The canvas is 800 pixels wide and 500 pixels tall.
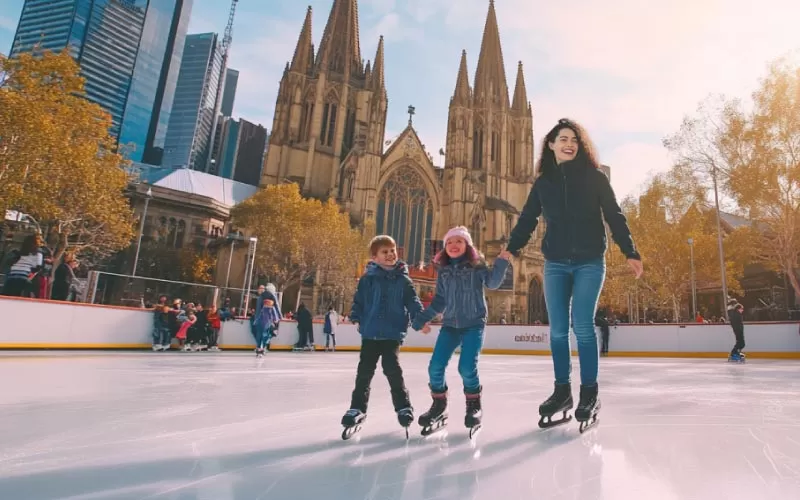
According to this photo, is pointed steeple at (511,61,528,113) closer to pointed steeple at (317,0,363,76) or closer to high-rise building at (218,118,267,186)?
pointed steeple at (317,0,363,76)

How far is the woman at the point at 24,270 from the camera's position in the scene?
8.88m

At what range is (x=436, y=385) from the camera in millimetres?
2594

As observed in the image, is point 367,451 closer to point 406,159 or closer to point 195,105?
point 406,159

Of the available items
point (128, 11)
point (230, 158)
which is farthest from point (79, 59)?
point (230, 158)

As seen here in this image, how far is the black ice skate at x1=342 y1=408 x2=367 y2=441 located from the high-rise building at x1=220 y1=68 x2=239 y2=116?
517 ft

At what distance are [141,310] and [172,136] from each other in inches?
4541

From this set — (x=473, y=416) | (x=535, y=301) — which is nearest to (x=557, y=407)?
(x=473, y=416)

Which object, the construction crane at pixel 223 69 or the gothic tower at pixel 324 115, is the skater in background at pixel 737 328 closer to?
the gothic tower at pixel 324 115

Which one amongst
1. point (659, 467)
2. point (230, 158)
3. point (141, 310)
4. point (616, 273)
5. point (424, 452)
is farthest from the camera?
point (230, 158)

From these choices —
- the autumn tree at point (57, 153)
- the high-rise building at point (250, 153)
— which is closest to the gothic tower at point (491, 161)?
the autumn tree at point (57, 153)

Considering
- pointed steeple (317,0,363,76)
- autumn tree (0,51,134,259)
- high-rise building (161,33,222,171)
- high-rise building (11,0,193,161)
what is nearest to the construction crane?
high-rise building (161,33,222,171)

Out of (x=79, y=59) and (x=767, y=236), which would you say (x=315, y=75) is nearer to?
(x=767, y=236)

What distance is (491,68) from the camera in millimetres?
45906

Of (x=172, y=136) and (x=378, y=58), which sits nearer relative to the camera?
(x=378, y=58)
